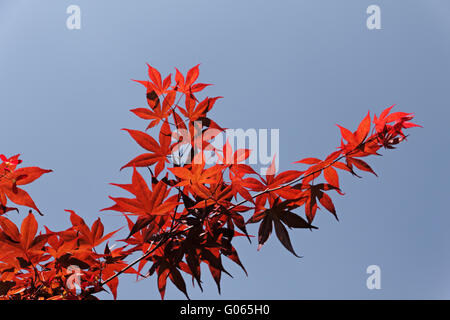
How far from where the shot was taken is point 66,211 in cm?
99

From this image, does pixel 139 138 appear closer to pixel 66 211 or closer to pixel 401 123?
pixel 66 211

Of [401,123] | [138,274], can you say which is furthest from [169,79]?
[401,123]

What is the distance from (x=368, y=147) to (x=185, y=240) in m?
0.65

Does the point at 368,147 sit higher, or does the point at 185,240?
the point at 368,147

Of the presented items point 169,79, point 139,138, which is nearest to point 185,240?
point 139,138

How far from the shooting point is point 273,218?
995 mm

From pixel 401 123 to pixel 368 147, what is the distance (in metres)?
0.13
